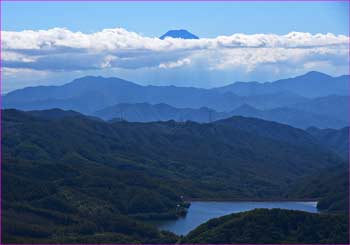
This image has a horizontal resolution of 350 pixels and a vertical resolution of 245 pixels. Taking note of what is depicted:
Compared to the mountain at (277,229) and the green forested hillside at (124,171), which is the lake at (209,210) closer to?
the green forested hillside at (124,171)

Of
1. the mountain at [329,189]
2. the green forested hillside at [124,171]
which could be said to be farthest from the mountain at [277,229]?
the mountain at [329,189]

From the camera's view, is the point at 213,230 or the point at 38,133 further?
the point at 38,133

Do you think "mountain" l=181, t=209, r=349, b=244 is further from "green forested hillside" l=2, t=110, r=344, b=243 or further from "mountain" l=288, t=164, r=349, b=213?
"mountain" l=288, t=164, r=349, b=213

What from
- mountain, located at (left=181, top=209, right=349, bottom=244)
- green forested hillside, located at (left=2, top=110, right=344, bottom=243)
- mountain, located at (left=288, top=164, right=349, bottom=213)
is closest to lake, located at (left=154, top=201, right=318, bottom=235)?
mountain, located at (left=288, top=164, right=349, bottom=213)

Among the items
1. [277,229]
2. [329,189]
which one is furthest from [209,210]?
[277,229]

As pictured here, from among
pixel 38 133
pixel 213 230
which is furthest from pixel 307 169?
pixel 213 230

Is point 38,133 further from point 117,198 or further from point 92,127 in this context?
point 117,198
